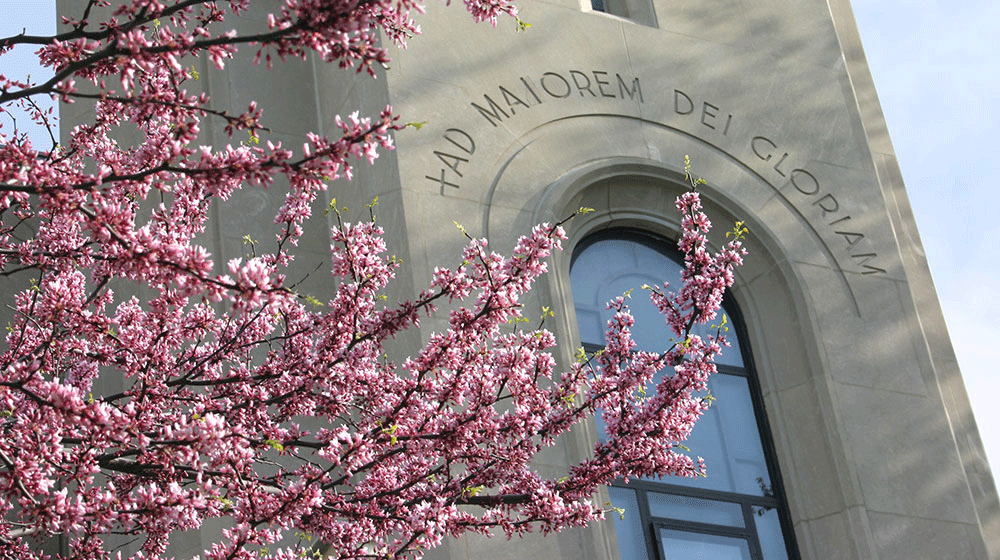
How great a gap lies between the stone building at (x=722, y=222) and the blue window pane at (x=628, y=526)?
18 millimetres

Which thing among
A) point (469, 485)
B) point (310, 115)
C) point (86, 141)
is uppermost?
point (310, 115)

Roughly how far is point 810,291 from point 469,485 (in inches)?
237

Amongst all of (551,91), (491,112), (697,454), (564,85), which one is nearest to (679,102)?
(564,85)

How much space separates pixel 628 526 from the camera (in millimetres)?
11406

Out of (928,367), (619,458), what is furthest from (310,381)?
(928,367)

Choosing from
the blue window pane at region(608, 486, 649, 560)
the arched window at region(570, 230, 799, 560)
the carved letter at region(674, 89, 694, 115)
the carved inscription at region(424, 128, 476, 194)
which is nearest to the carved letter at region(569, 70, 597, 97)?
the carved letter at region(674, 89, 694, 115)

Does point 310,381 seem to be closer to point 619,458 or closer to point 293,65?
point 619,458

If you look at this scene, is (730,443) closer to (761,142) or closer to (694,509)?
(694,509)

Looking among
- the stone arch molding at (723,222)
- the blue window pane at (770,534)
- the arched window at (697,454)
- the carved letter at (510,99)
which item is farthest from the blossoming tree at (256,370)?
the blue window pane at (770,534)

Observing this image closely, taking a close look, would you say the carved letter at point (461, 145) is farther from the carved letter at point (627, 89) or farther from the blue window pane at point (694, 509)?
the blue window pane at point (694, 509)

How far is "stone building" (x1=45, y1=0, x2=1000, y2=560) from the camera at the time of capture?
1183 cm

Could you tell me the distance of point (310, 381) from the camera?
7.51m

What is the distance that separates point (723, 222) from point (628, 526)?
10.7 ft

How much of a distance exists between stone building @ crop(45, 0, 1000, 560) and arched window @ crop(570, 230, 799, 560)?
0.06 ft
